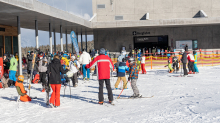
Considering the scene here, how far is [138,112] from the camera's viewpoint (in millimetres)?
6797

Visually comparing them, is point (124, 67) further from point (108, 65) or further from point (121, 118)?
point (121, 118)

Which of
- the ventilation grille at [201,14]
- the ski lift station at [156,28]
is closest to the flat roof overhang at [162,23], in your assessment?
the ventilation grille at [201,14]

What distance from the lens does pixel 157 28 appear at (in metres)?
33.5

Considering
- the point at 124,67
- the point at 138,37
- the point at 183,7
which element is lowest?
the point at 124,67

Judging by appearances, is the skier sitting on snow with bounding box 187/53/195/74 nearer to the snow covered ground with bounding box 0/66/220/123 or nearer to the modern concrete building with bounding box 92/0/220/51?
the snow covered ground with bounding box 0/66/220/123

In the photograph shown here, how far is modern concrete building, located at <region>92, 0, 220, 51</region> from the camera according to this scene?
33344mm

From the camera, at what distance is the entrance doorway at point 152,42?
34.0 metres

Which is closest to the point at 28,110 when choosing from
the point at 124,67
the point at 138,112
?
the point at 138,112

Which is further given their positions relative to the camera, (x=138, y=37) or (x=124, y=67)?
(x=138, y=37)

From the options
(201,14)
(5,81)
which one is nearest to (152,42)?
(201,14)

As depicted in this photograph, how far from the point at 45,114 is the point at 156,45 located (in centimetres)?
2899

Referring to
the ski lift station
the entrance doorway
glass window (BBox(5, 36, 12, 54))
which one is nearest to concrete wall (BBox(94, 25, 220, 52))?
the ski lift station

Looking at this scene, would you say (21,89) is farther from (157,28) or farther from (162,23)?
(157,28)

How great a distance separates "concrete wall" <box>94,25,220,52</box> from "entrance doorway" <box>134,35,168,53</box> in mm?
600
